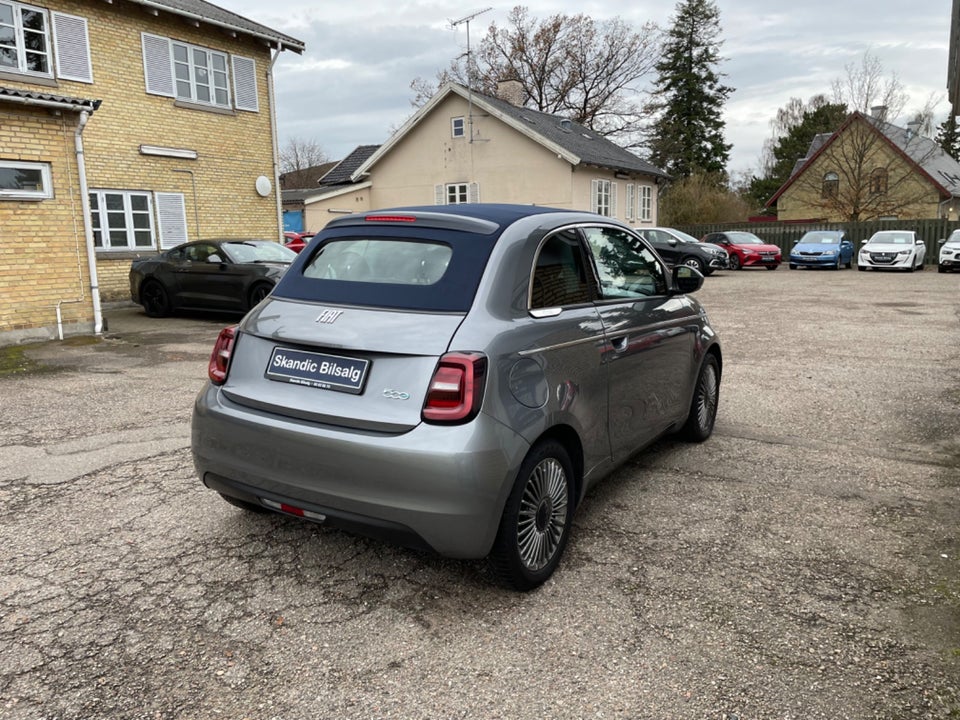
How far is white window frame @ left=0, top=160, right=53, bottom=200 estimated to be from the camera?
10023 mm

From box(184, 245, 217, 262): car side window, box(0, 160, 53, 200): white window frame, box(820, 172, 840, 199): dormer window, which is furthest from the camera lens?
box(820, 172, 840, 199): dormer window

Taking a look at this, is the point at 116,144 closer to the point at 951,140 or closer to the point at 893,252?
the point at 893,252

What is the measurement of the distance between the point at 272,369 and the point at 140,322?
11.3 metres

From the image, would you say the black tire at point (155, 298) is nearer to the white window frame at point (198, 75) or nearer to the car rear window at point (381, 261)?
the white window frame at point (198, 75)

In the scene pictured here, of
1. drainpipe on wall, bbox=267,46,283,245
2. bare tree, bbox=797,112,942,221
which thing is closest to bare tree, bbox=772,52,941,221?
bare tree, bbox=797,112,942,221

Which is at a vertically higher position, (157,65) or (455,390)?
(157,65)

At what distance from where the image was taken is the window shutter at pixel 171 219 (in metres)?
16.1

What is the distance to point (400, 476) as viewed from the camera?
284 cm

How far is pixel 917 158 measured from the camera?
41781 millimetres

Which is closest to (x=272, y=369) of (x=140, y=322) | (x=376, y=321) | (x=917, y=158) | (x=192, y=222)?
(x=376, y=321)

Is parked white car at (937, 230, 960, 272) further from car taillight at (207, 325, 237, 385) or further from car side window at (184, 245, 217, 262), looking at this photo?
car taillight at (207, 325, 237, 385)

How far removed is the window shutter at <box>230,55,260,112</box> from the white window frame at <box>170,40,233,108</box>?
16cm

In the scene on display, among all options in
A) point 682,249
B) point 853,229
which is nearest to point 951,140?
point 853,229

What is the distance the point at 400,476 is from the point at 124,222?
15103 mm
